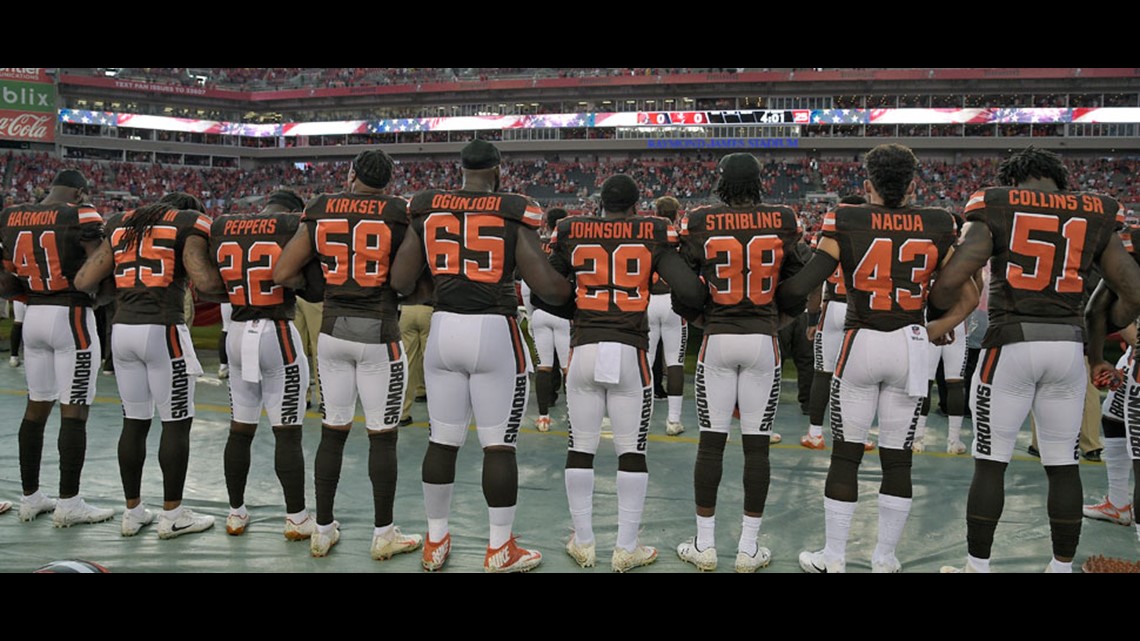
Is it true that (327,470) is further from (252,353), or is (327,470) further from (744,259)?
(744,259)

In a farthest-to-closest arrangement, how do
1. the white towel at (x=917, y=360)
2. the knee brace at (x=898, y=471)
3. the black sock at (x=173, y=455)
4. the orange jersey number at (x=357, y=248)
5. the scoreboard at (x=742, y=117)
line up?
1. the scoreboard at (x=742, y=117)
2. the black sock at (x=173, y=455)
3. the orange jersey number at (x=357, y=248)
4. the knee brace at (x=898, y=471)
5. the white towel at (x=917, y=360)

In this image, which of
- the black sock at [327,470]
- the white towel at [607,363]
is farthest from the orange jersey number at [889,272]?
the black sock at [327,470]

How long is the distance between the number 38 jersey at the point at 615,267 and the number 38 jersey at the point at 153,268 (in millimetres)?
2240

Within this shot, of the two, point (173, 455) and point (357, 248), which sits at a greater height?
point (357, 248)

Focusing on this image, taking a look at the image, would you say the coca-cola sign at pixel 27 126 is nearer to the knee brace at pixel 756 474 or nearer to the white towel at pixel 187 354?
the white towel at pixel 187 354

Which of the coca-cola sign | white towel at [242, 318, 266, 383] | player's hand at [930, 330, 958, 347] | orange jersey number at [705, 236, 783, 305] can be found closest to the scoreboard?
the coca-cola sign

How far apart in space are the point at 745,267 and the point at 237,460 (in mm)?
3096

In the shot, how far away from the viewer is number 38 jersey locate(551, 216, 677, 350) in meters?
3.72

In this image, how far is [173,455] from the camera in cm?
430

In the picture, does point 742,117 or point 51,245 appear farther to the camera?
point 742,117

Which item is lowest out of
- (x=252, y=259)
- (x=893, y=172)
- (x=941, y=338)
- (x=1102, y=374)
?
(x=1102, y=374)

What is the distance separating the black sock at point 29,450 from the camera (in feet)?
15.2

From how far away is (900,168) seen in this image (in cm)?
354

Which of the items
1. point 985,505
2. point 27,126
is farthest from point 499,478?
point 27,126
